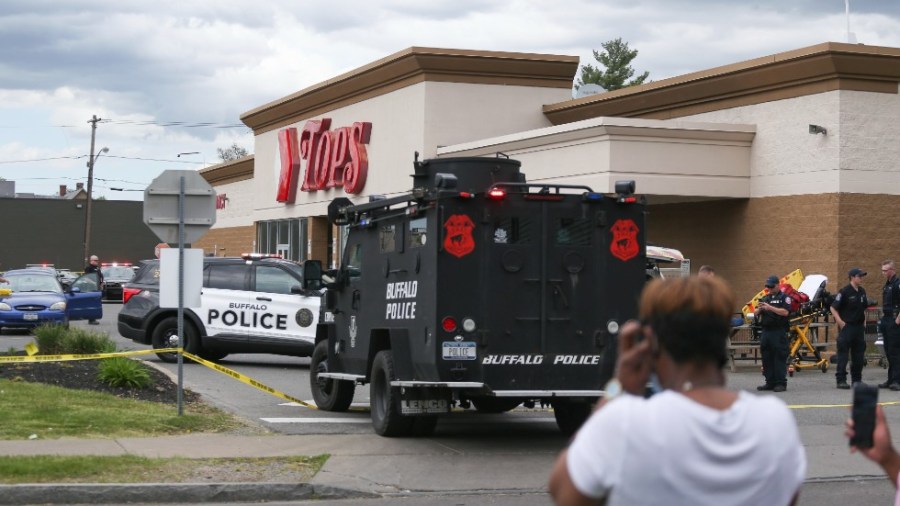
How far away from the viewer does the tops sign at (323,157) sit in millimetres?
38875

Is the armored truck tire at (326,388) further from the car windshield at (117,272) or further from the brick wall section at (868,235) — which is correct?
the car windshield at (117,272)

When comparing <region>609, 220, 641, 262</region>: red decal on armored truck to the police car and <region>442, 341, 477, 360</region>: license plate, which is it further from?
the police car

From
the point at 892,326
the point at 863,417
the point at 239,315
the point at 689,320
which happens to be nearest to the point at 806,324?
the point at 892,326

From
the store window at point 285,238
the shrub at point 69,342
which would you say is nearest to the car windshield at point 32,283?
the shrub at point 69,342

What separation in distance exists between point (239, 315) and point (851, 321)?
33.2 ft

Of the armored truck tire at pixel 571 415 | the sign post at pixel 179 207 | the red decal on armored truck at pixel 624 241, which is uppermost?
the sign post at pixel 179 207

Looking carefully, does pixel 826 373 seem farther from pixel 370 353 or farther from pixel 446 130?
pixel 446 130

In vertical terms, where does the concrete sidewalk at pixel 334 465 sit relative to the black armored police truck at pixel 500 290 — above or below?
below

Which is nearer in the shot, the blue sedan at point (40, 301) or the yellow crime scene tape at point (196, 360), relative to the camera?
the yellow crime scene tape at point (196, 360)

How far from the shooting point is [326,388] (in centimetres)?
1606

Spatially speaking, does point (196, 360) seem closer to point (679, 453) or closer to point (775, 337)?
point (775, 337)

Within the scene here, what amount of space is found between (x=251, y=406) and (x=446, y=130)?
64.1 ft

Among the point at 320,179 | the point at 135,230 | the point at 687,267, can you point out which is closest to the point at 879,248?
the point at 687,267

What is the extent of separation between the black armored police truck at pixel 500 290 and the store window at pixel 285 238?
30130mm
